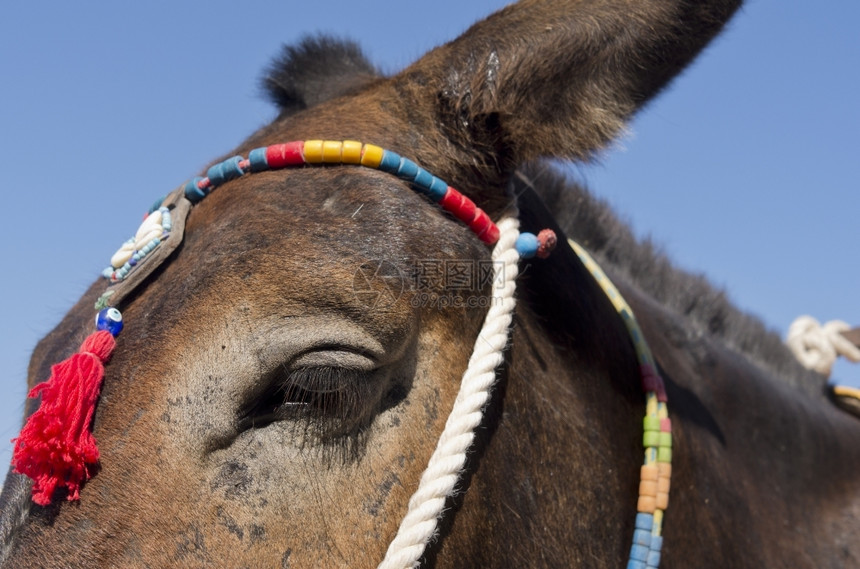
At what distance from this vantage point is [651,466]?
89.5 inches

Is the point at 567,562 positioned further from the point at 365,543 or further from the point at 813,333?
the point at 813,333

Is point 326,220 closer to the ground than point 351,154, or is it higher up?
closer to the ground

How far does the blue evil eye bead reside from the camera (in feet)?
5.77

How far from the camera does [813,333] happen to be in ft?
12.8

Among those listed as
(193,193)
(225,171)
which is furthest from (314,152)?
(193,193)

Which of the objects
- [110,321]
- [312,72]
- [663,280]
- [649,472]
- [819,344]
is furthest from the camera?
[819,344]

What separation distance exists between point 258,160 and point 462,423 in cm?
90

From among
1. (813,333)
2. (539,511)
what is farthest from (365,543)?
(813,333)

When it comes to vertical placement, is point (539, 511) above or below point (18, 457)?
above

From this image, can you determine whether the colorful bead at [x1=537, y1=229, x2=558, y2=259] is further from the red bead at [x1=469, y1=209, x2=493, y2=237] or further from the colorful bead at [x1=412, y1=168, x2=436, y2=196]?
→ the colorful bead at [x1=412, y1=168, x2=436, y2=196]

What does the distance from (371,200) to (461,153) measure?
0.38m

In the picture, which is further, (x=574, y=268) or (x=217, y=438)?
(x=574, y=268)

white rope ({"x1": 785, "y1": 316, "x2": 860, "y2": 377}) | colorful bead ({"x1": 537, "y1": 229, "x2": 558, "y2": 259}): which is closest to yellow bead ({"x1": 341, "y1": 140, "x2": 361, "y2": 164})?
colorful bead ({"x1": 537, "y1": 229, "x2": 558, "y2": 259})

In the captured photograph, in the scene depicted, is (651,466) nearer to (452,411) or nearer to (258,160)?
(452,411)
